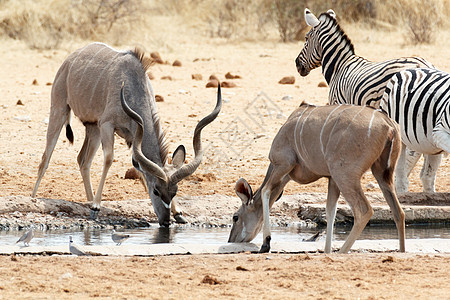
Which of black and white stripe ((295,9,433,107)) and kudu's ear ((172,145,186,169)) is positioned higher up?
black and white stripe ((295,9,433,107))

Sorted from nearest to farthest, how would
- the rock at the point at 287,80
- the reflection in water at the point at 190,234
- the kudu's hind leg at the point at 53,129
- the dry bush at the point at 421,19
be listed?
the reflection in water at the point at 190,234, the kudu's hind leg at the point at 53,129, the rock at the point at 287,80, the dry bush at the point at 421,19

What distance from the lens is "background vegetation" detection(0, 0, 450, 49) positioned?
2148 centimetres

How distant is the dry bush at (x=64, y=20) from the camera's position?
21.1m

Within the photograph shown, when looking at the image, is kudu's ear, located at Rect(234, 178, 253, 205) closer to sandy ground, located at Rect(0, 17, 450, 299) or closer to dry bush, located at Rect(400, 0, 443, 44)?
sandy ground, located at Rect(0, 17, 450, 299)

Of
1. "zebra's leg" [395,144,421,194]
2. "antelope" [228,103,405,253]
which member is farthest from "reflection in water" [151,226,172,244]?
"zebra's leg" [395,144,421,194]

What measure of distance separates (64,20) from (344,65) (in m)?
13.5

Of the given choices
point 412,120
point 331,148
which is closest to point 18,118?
point 412,120

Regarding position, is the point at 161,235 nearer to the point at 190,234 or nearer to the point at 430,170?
the point at 190,234

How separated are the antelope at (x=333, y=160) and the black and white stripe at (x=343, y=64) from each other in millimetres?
2582

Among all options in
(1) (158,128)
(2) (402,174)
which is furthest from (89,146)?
(2) (402,174)

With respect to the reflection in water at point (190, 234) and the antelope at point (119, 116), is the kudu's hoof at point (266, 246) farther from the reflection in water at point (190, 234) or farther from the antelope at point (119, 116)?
the antelope at point (119, 116)

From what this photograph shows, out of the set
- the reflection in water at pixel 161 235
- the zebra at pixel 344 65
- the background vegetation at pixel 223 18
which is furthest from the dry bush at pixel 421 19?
the reflection in water at pixel 161 235

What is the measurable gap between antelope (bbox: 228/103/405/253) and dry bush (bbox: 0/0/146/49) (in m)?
14.7

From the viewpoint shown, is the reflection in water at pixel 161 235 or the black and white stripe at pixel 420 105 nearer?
the reflection in water at pixel 161 235
